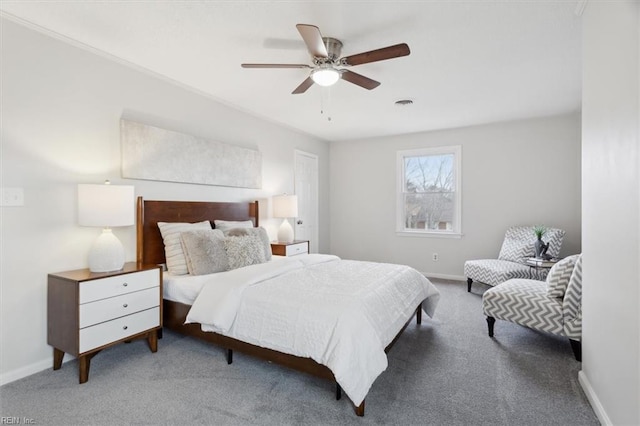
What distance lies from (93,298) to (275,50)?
7.55 ft

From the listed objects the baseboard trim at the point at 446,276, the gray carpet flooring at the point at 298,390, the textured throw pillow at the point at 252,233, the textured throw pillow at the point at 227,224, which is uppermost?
the textured throw pillow at the point at 227,224

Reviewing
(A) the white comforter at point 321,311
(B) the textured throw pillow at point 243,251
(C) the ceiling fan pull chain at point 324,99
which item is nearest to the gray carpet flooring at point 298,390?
(A) the white comforter at point 321,311

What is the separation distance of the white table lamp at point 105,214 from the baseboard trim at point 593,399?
10.5ft

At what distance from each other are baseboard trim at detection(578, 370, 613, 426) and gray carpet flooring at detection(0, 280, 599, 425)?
0.14 ft

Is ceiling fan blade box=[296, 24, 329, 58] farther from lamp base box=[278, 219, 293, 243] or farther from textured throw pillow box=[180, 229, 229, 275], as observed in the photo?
lamp base box=[278, 219, 293, 243]

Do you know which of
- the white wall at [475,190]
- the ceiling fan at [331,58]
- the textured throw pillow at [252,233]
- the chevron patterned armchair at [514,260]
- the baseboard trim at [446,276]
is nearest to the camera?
the ceiling fan at [331,58]

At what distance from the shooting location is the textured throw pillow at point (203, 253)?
9.16 feet

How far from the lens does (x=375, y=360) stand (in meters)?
1.81

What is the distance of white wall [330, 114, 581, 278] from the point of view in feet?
14.5

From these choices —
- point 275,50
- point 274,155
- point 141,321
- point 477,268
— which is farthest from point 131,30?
point 477,268

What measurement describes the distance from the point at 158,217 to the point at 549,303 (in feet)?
11.6

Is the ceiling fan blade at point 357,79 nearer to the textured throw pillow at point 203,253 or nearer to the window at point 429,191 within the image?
the textured throw pillow at point 203,253

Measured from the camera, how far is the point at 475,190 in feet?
16.4

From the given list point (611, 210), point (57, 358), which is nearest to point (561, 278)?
point (611, 210)
